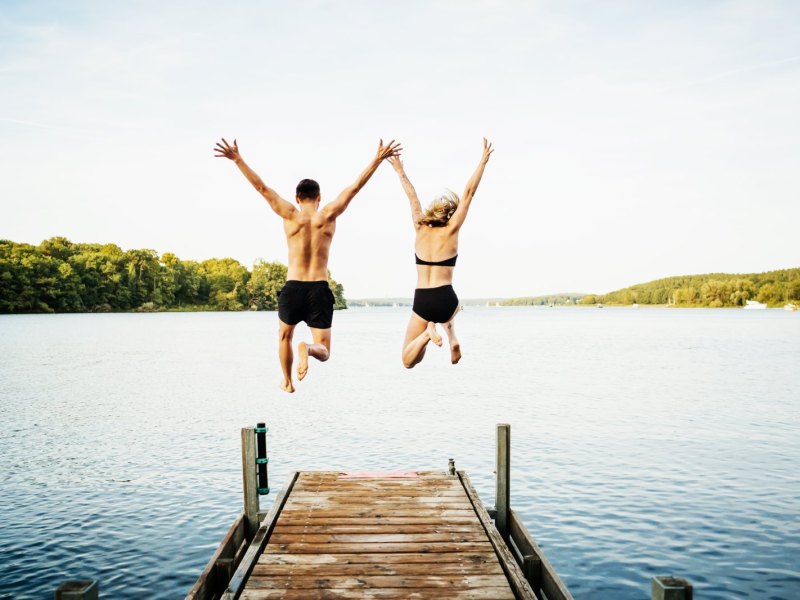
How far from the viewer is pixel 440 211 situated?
6719 mm

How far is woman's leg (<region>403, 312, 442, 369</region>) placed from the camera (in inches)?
275

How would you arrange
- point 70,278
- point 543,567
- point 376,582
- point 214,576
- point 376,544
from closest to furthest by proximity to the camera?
1. point 376,582
2. point 214,576
3. point 376,544
4. point 543,567
5. point 70,278

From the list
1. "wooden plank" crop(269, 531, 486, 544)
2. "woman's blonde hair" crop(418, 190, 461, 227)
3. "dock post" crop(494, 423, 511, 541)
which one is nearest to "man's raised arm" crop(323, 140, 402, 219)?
"woman's blonde hair" crop(418, 190, 461, 227)

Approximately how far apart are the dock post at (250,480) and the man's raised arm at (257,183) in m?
10.4

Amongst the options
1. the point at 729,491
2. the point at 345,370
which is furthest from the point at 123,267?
the point at 729,491

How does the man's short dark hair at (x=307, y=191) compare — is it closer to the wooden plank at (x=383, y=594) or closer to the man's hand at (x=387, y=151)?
the man's hand at (x=387, y=151)

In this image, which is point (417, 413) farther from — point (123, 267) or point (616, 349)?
point (123, 267)

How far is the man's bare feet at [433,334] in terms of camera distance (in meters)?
6.85

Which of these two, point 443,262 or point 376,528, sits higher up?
point 443,262

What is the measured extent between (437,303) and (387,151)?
1638mm

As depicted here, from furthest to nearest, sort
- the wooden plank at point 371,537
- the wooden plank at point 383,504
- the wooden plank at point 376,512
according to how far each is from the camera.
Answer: the wooden plank at point 383,504 → the wooden plank at point 376,512 → the wooden plank at point 371,537

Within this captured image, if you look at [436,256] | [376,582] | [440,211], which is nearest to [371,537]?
[376,582]

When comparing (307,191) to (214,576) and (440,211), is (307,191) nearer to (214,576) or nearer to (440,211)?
(440,211)

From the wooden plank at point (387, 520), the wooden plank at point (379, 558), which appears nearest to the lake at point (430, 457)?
Result: the wooden plank at point (387, 520)
